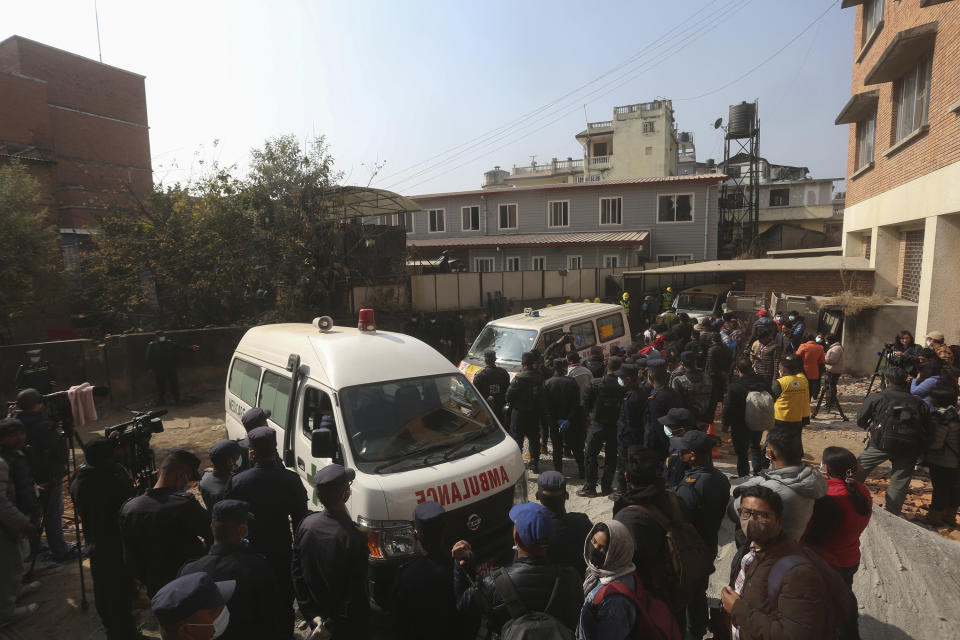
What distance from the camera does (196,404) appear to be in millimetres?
11180

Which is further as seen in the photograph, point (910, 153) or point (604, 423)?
point (910, 153)

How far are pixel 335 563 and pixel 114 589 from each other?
85.3 inches

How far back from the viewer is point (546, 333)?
8.74m

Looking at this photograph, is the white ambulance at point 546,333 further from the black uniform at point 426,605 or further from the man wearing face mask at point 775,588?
the man wearing face mask at point 775,588

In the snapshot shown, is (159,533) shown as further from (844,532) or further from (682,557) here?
(844,532)

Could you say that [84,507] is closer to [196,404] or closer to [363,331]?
[363,331]

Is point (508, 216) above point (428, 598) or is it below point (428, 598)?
above

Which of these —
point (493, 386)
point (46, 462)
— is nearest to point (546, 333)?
point (493, 386)

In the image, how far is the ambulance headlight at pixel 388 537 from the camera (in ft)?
12.3

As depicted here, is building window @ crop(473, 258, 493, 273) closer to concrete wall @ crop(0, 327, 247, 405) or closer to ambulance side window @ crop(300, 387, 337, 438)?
concrete wall @ crop(0, 327, 247, 405)

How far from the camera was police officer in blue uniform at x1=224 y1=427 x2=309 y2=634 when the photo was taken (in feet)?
11.7

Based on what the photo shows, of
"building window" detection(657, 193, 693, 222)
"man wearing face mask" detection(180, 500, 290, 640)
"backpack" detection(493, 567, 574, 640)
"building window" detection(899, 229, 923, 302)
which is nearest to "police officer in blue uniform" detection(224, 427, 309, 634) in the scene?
"man wearing face mask" detection(180, 500, 290, 640)

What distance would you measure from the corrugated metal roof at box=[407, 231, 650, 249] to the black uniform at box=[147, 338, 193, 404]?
19.6 m

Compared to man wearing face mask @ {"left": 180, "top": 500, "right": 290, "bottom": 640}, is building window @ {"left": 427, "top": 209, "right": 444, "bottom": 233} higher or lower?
higher
